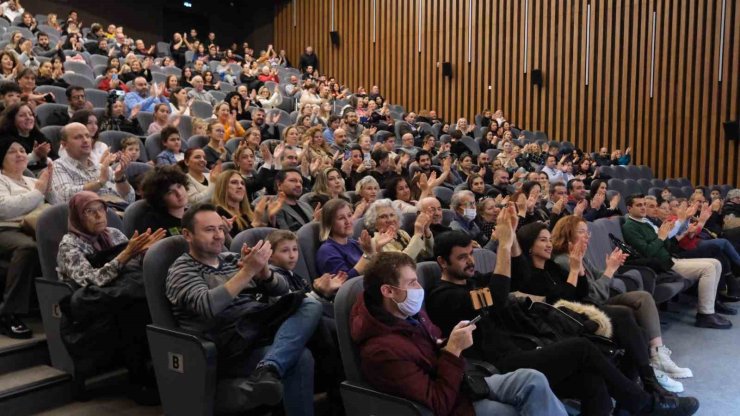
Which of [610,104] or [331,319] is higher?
[610,104]

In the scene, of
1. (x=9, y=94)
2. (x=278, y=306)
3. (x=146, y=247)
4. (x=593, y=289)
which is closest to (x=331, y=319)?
(x=278, y=306)

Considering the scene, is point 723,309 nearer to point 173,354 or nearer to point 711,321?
point 711,321

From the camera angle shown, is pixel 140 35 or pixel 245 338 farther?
pixel 140 35

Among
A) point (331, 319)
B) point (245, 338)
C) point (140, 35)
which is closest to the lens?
point (245, 338)

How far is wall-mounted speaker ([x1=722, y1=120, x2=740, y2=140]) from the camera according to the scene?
26.4 ft

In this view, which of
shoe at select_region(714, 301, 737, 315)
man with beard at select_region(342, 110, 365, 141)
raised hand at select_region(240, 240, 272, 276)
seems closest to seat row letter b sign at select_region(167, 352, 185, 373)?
raised hand at select_region(240, 240, 272, 276)

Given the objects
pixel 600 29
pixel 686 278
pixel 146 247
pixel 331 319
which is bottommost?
pixel 686 278

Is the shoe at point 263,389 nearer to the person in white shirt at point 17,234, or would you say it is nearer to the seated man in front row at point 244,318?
the seated man in front row at point 244,318

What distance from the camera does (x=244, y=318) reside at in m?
1.89

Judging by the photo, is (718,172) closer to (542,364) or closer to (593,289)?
(593,289)

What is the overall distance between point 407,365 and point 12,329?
147cm

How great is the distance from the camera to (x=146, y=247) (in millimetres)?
2076

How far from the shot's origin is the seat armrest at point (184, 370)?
70.3 inches

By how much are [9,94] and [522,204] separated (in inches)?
118
